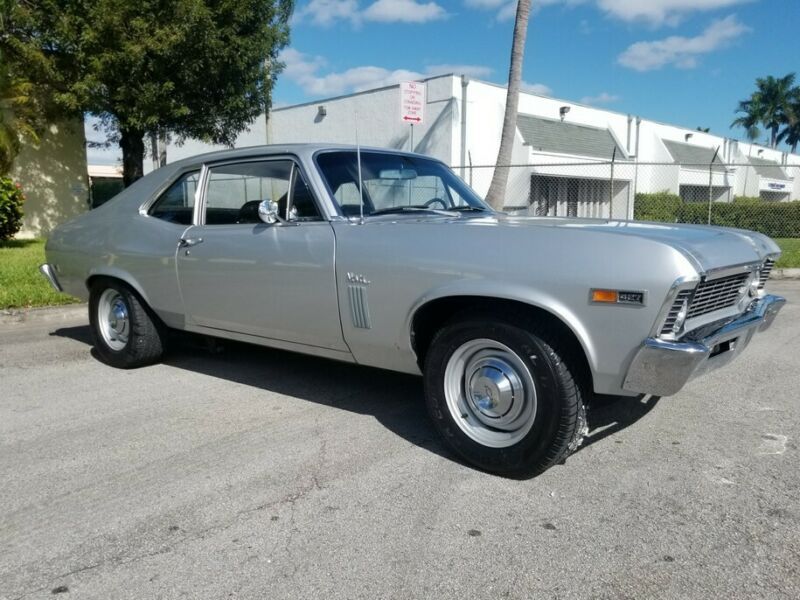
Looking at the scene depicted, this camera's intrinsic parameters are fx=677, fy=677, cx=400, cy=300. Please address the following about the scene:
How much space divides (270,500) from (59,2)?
12.7 metres

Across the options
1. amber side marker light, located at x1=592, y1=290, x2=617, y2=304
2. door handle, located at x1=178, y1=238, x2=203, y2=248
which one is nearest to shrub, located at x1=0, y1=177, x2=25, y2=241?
door handle, located at x1=178, y1=238, x2=203, y2=248

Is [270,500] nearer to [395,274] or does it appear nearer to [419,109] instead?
[395,274]

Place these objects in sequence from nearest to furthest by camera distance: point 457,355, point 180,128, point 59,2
→ 1. point 457,355
2. point 59,2
3. point 180,128

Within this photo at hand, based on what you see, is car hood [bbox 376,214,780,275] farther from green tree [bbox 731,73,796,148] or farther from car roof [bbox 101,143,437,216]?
green tree [bbox 731,73,796,148]

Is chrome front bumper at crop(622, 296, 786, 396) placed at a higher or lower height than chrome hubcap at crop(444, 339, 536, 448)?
higher

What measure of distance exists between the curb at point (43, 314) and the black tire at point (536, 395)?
583 cm

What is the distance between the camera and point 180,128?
14.8 m

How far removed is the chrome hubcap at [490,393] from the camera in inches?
130

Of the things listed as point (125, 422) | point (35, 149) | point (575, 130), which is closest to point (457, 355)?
point (125, 422)

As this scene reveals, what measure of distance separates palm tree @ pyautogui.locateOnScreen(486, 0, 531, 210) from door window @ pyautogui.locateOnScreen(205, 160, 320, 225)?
32.8 feet

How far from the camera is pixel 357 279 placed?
3.74 m

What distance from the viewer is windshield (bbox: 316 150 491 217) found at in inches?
166

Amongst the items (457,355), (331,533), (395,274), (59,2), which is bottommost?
(331,533)

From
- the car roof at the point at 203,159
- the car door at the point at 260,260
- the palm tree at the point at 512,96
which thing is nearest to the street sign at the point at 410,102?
the palm tree at the point at 512,96
